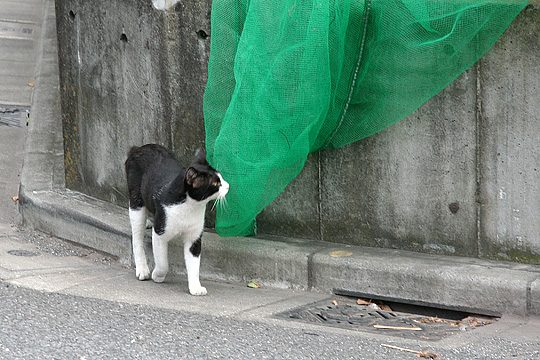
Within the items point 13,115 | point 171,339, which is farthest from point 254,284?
point 13,115

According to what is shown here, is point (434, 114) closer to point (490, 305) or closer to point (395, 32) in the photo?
point (395, 32)

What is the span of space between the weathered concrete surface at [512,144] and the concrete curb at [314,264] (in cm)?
19

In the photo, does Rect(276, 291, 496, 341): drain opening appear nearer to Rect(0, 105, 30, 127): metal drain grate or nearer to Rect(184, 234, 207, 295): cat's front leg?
Rect(184, 234, 207, 295): cat's front leg

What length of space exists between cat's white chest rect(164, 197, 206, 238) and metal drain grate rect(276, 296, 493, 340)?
837mm

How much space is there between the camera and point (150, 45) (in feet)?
25.1

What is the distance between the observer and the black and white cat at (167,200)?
6.50 metres

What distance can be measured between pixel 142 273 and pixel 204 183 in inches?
40.0

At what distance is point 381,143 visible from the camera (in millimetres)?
6762

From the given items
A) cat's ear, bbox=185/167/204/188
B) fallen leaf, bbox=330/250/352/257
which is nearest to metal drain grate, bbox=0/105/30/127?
cat's ear, bbox=185/167/204/188

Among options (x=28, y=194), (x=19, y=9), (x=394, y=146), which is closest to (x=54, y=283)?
(x=28, y=194)

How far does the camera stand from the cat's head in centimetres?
642

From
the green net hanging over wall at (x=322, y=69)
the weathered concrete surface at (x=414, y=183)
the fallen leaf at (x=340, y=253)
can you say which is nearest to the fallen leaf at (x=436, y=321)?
the weathered concrete surface at (x=414, y=183)

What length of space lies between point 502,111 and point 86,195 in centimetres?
358

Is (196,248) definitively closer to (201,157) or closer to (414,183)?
(201,157)
